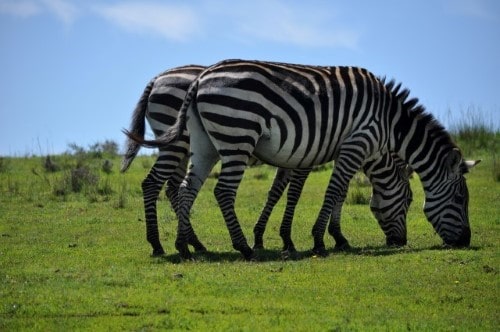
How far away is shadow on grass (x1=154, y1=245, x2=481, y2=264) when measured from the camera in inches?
536

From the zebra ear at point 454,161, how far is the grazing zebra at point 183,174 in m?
1.05

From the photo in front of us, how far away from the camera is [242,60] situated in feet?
44.9

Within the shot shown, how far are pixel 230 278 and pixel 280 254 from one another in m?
2.77

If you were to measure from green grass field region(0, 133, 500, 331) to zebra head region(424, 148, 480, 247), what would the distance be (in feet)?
1.04

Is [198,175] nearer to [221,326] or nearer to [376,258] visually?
[376,258]

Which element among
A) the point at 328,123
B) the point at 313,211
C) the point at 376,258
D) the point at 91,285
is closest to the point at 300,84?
the point at 328,123

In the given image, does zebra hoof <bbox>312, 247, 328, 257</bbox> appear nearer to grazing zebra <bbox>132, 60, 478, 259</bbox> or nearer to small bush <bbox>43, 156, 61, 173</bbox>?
grazing zebra <bbox>132, 60, 478, 259</bbox>

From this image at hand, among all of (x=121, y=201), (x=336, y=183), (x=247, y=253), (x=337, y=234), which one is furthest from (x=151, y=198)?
(x=121, y=201)

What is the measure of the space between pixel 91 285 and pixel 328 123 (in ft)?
15.6

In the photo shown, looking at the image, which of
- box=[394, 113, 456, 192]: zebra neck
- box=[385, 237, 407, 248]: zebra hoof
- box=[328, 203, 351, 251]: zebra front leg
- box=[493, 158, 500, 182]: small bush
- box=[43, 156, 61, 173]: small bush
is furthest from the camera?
box=[43, 156, 61, 173]: small bush

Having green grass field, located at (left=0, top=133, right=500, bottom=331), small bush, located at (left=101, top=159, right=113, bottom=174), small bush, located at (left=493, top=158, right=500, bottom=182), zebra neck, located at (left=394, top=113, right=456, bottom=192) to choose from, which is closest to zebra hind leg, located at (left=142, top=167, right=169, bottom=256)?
green grass field, located at (left=0, top=133, right=500, bottom=331)

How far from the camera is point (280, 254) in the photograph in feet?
47.0

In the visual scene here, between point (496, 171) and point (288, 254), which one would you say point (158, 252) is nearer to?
point (288, 254)

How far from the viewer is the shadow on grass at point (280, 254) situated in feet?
44.7
